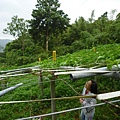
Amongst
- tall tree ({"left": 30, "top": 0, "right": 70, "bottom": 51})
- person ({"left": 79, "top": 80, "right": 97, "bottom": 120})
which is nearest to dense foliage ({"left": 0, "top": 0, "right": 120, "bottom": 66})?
tall tree ({"left": 30, "top": 0, "right": 70, "bottom": 51})

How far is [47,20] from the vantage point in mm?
20594

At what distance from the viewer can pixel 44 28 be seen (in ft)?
71.3

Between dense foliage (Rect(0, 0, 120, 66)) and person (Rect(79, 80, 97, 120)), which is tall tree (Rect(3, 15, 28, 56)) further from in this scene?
person (Rect(79, 80, 97, 120))

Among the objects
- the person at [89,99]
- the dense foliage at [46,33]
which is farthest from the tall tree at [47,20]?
the person at [89,99]

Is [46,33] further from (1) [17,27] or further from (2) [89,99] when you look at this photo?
(2) [89,99]

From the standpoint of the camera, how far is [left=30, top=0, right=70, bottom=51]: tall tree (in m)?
20.6

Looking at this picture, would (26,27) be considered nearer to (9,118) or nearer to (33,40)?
(33,40)

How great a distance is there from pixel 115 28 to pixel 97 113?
11049 millimetres

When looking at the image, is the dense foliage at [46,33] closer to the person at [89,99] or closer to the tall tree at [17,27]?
the tall tree at [17,27]

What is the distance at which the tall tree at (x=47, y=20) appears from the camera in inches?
813

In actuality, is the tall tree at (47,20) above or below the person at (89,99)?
above

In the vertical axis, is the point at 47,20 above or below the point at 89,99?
above

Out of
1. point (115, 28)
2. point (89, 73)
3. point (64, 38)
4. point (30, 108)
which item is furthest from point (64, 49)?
point (89, 73)

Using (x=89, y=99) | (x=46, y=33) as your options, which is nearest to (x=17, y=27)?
(x=46, y=33)
